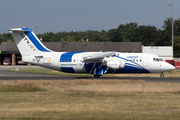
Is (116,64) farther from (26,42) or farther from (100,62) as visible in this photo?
(26,42)

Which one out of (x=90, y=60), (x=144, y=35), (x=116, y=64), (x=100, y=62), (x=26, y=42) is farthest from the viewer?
(x=144, y=35)

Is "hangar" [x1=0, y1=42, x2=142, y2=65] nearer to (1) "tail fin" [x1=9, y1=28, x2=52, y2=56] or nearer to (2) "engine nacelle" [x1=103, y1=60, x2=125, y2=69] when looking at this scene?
(1) "tail fin" [x1=9, y1=28, x2=52, y2=56]

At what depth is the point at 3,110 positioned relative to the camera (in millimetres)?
14852

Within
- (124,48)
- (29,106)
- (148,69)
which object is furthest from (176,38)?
(29,106)

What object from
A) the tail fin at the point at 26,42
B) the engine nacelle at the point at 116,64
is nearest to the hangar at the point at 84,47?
the tail fin at the point at 26,42

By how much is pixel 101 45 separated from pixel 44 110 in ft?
240

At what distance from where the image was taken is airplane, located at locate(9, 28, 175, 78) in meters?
38.1

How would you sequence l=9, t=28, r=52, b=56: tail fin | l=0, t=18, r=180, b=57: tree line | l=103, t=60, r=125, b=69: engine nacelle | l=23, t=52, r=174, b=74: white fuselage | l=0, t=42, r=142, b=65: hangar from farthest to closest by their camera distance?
l=0, t=18, r=180, b=57: tree line, l=0, t=42, r=142, b=65: hangar, l=9, t=28, r=52, b=56: tail fin, l=23, t=52, r=174, b=74: white fuselage, l=103, t=60, r=125, b=69: engine nacelle

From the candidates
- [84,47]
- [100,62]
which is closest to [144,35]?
[84,47]

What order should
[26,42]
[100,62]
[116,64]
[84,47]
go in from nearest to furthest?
1. [116,64]
2. [100,62]
3. [26,42]
4. [84,47]

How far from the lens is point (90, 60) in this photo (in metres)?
38.5

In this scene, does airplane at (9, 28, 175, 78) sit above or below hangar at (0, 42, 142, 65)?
below

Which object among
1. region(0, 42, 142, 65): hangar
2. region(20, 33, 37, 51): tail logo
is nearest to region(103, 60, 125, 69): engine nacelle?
region(20, 33, 37, 51): tail logo

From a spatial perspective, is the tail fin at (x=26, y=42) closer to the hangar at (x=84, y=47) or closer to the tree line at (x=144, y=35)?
the hangar at (x=84, y=47)
